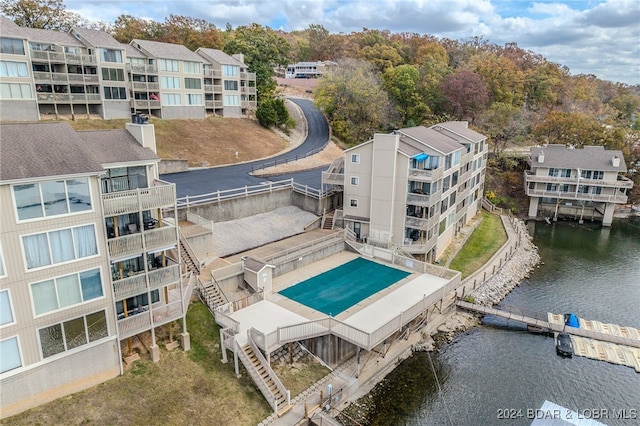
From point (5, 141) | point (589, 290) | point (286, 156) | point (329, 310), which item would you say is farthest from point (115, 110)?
point (589, 290)

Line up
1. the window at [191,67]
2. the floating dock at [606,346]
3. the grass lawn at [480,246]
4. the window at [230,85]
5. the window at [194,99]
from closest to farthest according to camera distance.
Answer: the floating dock at [606,346]
the grass lawn at [480,246]
the window at [191,67]
the window at [194,99]
the window at [230,85]

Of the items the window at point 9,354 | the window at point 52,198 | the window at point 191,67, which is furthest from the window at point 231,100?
the window at point 9,354

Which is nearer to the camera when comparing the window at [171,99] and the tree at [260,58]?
the window at [171,99]

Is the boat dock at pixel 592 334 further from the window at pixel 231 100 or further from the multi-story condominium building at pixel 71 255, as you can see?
the window at pixel 231 100

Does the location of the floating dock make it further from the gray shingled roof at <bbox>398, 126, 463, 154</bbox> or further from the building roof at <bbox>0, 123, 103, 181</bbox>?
the building roof at <bbox>0, 123, 103, 181</bbox>

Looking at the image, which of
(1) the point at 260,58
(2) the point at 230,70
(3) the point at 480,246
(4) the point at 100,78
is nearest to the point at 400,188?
(3) the point at 480,246

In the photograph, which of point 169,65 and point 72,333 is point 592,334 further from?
point 169,65
